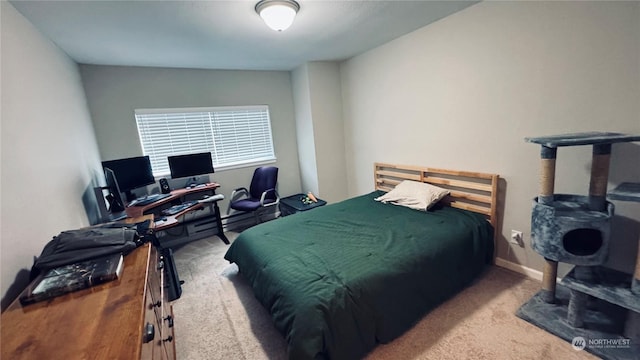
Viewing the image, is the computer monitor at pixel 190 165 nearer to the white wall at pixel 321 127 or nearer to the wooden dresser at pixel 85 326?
the white wall at pixel 321 127

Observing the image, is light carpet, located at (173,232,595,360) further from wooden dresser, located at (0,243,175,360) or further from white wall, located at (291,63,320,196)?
white wall, located at (291,63,320,196)

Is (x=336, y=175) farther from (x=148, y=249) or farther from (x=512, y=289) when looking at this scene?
(x=148, y=249)

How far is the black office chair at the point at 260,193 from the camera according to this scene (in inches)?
154

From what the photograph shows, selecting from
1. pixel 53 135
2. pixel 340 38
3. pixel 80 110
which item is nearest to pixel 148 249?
pixel 53 135

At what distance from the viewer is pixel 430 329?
1872 millimetres

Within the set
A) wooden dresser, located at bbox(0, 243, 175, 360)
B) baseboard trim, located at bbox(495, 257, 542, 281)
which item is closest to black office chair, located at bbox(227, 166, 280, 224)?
wooden dresser, located at bbox(0, 243, 175, 360)

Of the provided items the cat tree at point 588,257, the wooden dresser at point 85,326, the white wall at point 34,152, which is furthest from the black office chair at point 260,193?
the cat tree at point 588,257

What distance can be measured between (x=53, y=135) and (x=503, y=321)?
3552 millimetres

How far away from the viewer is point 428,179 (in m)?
3.06

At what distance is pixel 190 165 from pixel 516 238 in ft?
12.6

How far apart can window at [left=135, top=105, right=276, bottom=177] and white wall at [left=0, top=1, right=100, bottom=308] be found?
1.03 metres

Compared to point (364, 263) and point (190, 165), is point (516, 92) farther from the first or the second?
point (190, 165)

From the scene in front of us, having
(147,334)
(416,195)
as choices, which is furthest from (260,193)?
(147,334)

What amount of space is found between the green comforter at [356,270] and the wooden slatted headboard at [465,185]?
0.47 feet
